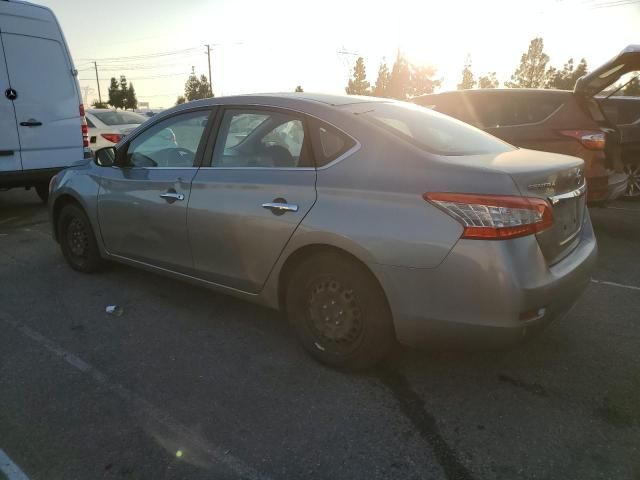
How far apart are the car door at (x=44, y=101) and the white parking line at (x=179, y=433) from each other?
4560mm

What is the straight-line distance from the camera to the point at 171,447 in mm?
2365

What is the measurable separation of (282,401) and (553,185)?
181cm

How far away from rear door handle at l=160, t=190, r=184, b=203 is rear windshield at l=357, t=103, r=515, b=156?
138 cm

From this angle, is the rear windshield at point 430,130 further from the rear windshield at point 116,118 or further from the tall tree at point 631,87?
the rear windshield at point 116,118

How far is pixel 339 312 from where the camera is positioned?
9.54ft

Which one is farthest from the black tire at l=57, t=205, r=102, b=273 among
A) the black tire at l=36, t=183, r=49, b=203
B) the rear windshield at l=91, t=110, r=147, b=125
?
the rear windshield at l=91, t=110, r=147, b=125

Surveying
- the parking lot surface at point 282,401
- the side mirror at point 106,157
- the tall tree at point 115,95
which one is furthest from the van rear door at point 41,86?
the tall tree at point 115,95

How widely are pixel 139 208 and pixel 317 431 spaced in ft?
7.48

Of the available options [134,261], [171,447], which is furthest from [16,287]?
[171,447]

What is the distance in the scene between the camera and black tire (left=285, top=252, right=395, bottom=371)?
2754 mm

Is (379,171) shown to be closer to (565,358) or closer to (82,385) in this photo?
(565,358)

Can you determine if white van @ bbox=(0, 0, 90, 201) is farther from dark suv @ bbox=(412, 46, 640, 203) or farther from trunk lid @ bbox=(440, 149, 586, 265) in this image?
trunk lid @ bbox=(440, 149, 586, 265)

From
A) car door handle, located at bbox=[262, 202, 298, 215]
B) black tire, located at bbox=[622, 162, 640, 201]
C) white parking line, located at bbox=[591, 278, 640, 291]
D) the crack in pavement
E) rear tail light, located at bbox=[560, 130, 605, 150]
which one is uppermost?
rear tail light, located at bbox=[560, 130, 605, 150]

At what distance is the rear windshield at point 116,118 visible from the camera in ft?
38.7
